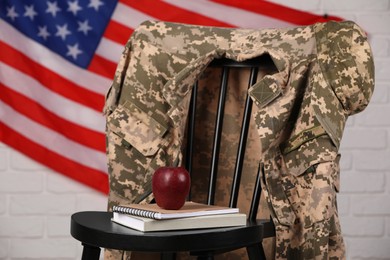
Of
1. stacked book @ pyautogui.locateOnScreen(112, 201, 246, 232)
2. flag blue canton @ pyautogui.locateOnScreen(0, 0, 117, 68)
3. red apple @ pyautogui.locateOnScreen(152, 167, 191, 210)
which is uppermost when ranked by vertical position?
flag blue canton @ pyautogui.locateOnScreen(0, 0, 117, 68)

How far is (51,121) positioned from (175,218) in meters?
1.25

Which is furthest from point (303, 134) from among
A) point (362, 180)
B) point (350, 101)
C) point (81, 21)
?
point (81, 21)

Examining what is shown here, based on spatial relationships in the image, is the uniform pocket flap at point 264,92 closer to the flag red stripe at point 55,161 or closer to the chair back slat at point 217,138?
the chair back slat at point 217,138

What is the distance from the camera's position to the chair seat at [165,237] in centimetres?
122

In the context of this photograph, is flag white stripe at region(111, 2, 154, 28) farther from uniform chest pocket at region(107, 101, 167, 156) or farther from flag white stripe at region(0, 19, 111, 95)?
uniform chest pocket at region(107, 101, 167, 156)

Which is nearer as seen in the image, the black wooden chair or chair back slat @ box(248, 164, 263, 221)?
the black wooden chair

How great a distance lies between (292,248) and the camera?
159 centimetres

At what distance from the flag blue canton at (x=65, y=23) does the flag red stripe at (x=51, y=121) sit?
196 mm

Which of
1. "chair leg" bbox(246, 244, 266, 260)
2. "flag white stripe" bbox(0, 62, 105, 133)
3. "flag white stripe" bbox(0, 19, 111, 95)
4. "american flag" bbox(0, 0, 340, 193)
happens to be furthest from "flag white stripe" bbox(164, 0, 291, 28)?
"chair leg" bbox(246, 244, 266, 260)

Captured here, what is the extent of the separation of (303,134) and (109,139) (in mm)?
468

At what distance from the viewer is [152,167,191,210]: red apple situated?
1.34 m

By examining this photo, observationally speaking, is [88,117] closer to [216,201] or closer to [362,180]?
[216,201]

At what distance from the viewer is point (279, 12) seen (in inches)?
94.7

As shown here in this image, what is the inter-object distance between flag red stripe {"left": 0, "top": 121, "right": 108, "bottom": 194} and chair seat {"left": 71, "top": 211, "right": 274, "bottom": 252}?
3.55 ft
